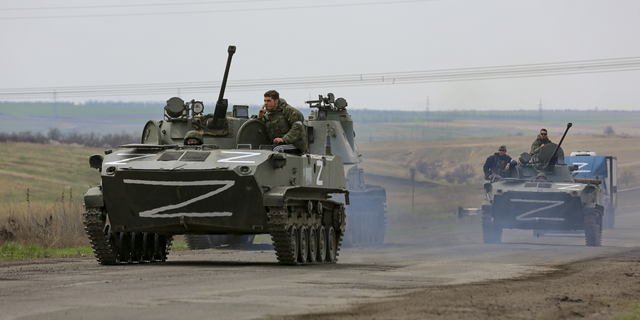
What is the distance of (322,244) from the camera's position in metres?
18.2

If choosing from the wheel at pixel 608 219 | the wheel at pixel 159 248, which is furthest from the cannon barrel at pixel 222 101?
the wheel at pixel 608 219

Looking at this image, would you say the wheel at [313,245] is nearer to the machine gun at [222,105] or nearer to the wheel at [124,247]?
the machine gun at [222,105]

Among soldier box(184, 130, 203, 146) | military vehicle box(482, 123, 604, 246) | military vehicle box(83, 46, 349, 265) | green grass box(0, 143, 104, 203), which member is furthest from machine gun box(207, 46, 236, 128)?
green grass box(0, 143, 104, 203)

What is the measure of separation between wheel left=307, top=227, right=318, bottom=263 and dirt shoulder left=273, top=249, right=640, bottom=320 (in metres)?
4.23

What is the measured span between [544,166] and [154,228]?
15.8m

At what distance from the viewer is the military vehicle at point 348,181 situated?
27125 mm

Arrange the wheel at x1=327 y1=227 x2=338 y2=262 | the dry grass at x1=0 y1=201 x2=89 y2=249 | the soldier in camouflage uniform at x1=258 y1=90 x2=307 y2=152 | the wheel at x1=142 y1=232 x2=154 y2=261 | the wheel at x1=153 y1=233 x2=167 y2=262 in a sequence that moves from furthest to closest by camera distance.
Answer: the dry grass at x1=0 y1=201 x2=89 y2=249, the wheel at x1=327 y1=227 x2=338 y2=262, the wheel at x1=153 y1=233 x2=167 y2=262, the wheel at x1=142 y1=232 x2=154 y2=261, the soldier in camouflage uniform at x1=258 y1=90 x2=307 y2=152

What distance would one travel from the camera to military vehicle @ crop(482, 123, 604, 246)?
26188mm

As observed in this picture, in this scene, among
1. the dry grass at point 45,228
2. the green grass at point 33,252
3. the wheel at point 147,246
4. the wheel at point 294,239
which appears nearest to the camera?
the wheel at point 294,239

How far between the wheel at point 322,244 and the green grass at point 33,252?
594 centimetres

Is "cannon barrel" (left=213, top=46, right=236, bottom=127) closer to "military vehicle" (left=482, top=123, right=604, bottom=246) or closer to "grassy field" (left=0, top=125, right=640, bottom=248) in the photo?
"grassy field" (left=0, top=125, right=640, bottom=248)

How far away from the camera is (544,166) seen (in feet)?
93.4

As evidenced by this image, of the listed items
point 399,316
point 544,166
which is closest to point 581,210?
point 544,166

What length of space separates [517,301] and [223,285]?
3.61 m
